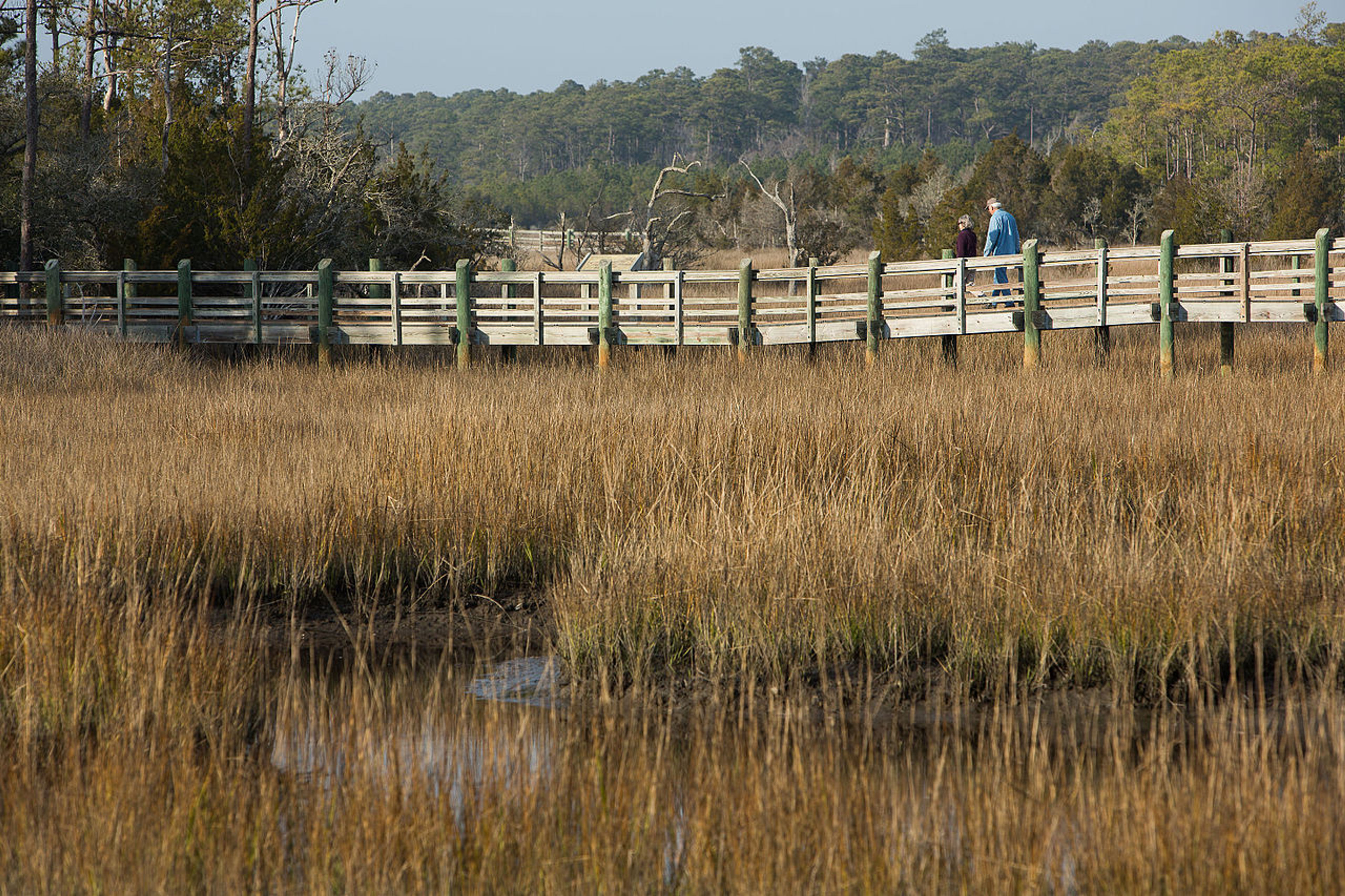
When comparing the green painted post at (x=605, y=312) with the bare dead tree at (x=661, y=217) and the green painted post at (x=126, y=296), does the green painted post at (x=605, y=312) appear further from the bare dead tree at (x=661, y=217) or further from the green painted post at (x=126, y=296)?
the green painted post at (x=126, y=296)

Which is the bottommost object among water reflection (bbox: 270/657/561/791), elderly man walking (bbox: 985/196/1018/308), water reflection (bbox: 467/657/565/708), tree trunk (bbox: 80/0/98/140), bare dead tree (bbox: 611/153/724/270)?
water reflection (bbox: 467/657/565/708)

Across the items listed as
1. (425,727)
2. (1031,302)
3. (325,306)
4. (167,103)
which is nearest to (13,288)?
(167,103)

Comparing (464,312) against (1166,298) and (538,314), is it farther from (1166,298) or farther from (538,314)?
(1166,298)

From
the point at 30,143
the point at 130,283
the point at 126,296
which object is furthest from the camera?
the point at 30,143

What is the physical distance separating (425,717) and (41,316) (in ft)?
53.9

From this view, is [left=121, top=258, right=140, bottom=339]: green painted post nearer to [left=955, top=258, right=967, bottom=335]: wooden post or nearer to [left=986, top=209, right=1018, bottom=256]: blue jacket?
[left=955, top=258, right=967, bottom=335]: wooden post

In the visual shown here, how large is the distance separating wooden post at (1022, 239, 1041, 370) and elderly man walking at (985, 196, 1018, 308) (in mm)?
786

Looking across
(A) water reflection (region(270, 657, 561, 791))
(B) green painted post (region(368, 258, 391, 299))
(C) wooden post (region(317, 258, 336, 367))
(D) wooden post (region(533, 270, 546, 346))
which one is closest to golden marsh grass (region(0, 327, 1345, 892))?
(A) water reflection (region(270, 657, 561, 791))

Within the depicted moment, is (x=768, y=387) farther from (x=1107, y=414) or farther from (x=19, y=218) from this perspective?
(x=19, y=218)

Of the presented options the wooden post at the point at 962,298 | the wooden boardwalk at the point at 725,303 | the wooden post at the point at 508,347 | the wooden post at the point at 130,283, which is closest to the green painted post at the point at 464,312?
the wooden boardwalk at the point at 725,303

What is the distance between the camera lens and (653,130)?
14662 centimetres

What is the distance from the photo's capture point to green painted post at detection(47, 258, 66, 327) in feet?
54.8

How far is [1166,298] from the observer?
13.1 meters

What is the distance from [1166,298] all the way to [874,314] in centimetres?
298
